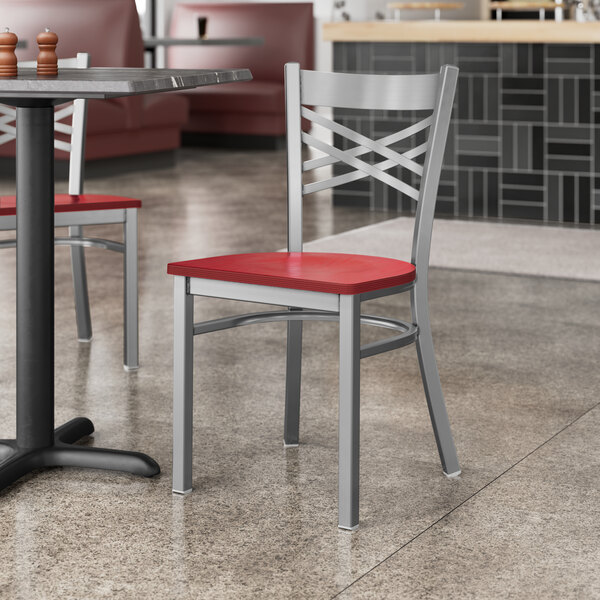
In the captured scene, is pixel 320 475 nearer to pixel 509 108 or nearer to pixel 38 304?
pixel 38 304

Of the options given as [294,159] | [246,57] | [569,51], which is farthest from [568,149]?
[246,57]

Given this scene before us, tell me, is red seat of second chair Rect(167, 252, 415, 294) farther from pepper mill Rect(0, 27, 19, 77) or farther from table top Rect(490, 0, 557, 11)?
table top Rect(490, 0, 557, 11)

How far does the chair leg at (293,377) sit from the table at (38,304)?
308 millimetres

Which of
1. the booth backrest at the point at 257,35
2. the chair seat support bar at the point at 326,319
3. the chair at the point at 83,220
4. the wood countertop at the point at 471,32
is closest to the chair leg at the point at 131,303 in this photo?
the chair at the point at 83,220

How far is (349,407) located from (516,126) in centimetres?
403

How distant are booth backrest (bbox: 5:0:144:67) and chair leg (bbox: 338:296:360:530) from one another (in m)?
5.69

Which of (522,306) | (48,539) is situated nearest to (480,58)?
(522,306)

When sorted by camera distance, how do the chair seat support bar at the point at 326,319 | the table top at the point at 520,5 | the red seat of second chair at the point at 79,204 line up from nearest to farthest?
the chair seat support bar at the point at 326,319
the red seat of second chair at the point at 79,204
the table top at the point at 520,5

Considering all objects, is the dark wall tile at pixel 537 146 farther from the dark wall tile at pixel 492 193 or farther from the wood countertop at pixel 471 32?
the wood countertop at pixel 471 32

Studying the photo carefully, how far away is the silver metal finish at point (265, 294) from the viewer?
6.12 feet

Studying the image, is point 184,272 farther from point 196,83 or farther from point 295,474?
point 295,474

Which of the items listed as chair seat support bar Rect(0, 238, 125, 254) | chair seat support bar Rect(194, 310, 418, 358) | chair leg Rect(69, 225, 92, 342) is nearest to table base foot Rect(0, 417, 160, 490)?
chair seat support bar Rect(194, 310, 418, 358)

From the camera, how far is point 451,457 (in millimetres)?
2152

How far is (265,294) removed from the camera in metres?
1.92
